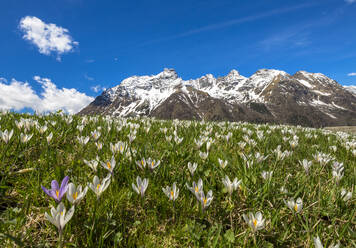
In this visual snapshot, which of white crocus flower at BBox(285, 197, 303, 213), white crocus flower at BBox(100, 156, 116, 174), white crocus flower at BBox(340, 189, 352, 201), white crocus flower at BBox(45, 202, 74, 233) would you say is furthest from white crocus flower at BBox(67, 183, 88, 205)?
white crocus flower at BBox(340, 189, 352, 201)

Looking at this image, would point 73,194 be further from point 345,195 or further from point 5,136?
point 345,195

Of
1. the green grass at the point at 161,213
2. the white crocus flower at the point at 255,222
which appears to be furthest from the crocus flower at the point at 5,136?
the white crocus flower at the point at 255,222

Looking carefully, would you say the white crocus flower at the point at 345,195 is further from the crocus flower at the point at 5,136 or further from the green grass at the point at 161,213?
the crocus flower at the point at 5,136

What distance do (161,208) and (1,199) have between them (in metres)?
1.67

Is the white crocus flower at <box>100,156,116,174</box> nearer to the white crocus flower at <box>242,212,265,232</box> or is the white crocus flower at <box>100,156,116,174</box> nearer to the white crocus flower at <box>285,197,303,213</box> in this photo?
the white crocus flower at <box>242,212,265,232</box>

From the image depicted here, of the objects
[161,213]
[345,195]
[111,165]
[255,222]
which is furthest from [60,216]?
[345,195]

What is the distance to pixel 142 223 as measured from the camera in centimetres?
198

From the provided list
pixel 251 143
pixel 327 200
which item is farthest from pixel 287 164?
pixel 327 200

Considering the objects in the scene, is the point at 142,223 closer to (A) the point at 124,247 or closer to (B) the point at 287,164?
(A) the point at 124,247

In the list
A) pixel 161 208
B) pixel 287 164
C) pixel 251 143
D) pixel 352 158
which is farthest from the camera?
pixel 352 158

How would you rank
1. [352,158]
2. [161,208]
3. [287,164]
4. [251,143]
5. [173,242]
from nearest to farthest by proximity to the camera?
[173,242]
[161,208]
[287,164]
[251,143]
[352,158]

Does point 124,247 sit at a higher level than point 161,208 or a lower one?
lower

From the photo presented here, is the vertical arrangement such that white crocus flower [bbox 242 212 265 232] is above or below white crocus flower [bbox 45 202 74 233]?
below

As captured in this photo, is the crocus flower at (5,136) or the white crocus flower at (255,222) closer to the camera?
the white crocus flower at (255,222)
